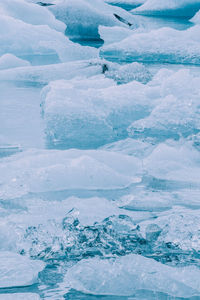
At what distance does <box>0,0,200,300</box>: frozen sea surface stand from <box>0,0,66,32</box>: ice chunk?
73.3 inches

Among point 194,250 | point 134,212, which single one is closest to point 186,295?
point 194,250

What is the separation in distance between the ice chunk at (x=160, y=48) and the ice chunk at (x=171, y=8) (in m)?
3.53

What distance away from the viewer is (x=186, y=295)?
3.08ft

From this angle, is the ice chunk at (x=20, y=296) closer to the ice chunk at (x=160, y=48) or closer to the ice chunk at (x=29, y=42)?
the ice chunk at (x=160, y=48)

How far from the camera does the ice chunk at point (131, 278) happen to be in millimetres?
954

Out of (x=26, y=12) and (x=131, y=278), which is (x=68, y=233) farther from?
(x=26, y=12)

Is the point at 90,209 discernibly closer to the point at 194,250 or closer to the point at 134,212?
the point at 134,212

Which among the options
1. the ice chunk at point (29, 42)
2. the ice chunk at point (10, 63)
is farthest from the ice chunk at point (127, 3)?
the ice chunk at point (10, 63)

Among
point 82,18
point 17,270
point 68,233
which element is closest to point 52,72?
point 68,233

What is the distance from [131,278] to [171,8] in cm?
711

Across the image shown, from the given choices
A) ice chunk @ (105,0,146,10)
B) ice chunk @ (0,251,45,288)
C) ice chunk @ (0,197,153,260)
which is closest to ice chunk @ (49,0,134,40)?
ice chunk @ (105,0,146,10)

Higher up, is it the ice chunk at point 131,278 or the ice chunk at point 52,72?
the ice chunk at point 52,72

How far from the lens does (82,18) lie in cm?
540

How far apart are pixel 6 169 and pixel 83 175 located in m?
0.25
